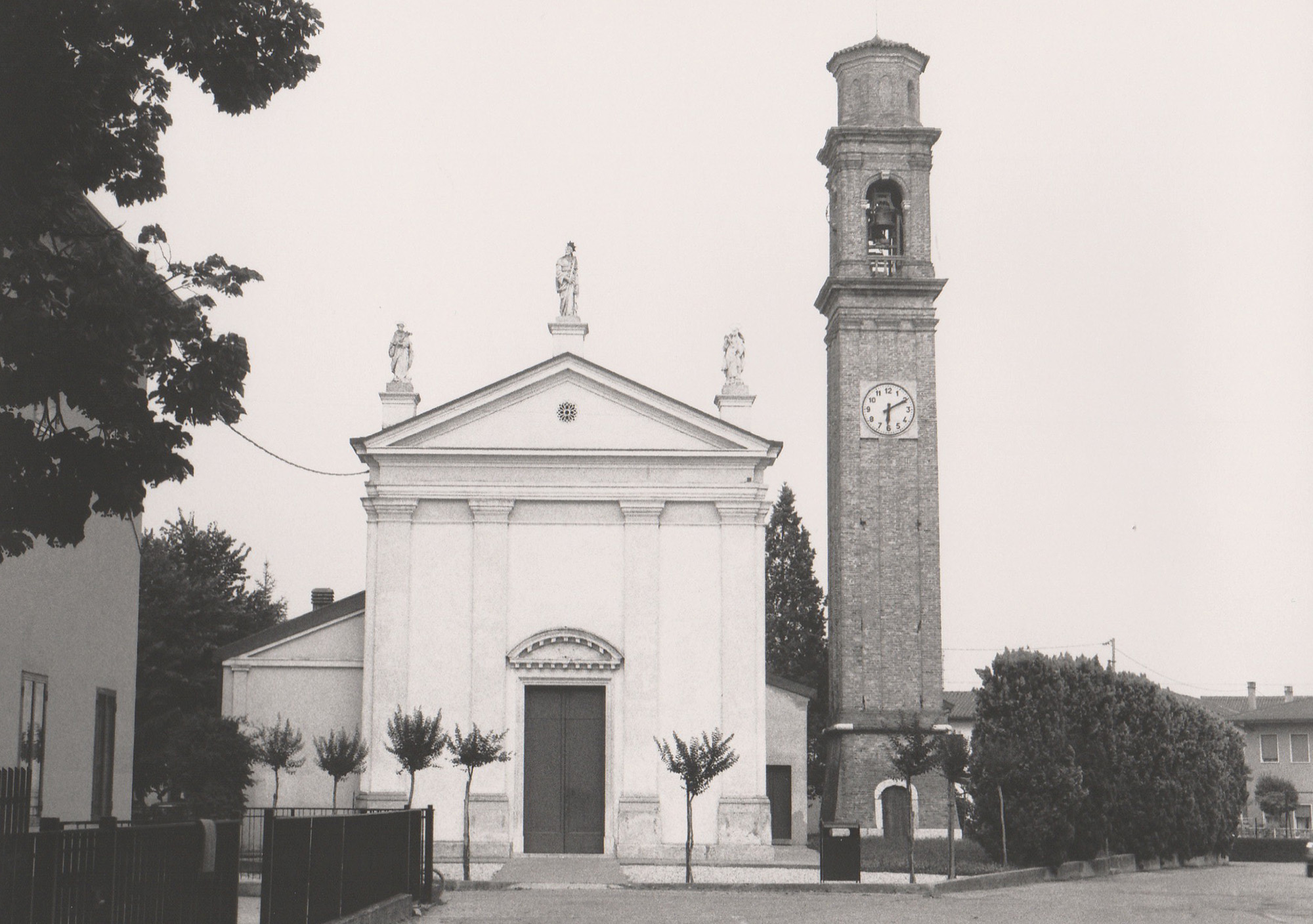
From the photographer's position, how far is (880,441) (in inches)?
1667

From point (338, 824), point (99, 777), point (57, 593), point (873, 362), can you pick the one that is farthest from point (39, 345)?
point (873, 362)

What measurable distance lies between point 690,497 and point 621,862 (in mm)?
8011

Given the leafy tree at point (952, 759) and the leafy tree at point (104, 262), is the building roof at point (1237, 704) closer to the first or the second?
the leafy tree at point (952, 759)

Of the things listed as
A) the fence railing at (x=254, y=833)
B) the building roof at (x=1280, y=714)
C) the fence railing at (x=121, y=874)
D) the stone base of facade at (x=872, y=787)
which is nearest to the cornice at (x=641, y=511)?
the fence railing at (x=254, y=833)

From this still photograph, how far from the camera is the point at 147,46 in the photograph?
356 inches

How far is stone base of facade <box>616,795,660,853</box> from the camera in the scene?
105 ft

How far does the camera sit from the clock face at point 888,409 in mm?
42281

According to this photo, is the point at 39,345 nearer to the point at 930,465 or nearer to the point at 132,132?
the point at 132,132

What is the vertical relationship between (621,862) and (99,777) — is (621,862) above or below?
below

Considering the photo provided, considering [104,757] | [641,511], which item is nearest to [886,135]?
[641,511]

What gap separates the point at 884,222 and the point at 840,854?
73.3 feet

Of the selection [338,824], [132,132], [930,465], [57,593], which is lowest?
[338,824]

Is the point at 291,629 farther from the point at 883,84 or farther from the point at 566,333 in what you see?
the point at 883,84

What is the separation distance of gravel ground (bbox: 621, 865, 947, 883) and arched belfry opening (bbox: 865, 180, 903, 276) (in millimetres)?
19209
